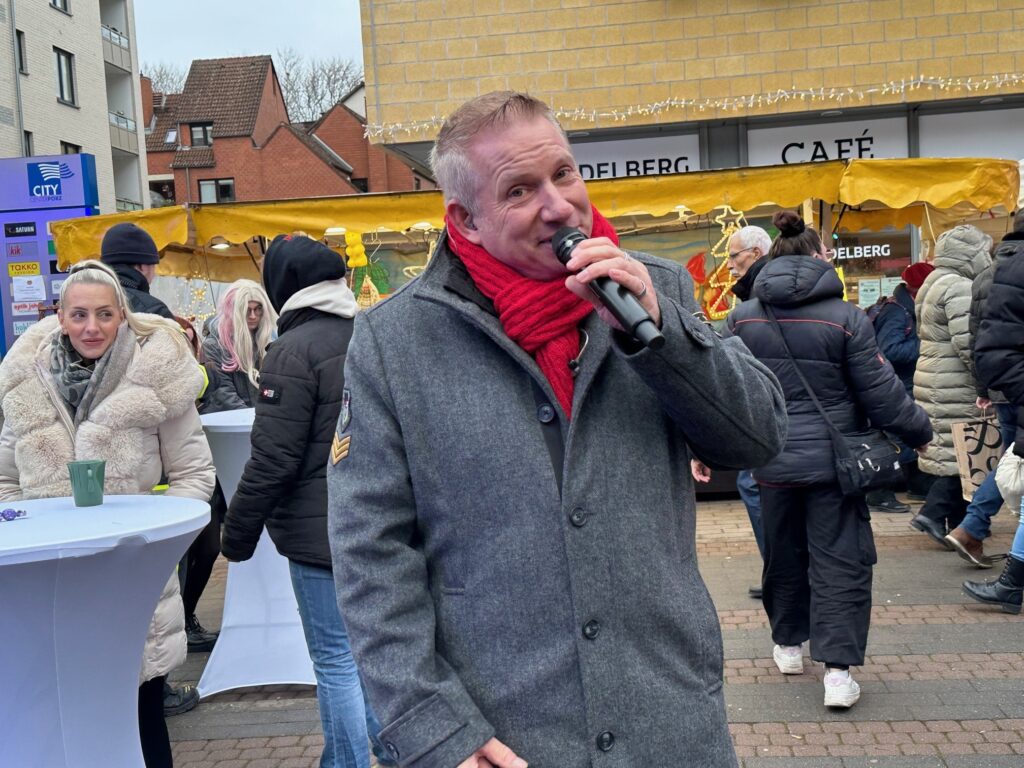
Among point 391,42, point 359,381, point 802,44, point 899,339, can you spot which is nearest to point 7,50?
point 391,42

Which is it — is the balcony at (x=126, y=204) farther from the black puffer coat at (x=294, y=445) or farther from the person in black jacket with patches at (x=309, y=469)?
the black puffer coat at (x=294, y=445)

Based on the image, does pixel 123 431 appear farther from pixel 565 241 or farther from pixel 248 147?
pixel 248 147

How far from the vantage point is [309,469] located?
369 cm

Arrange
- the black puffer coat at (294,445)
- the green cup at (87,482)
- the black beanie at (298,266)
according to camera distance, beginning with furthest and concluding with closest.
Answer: the black beanie at (298,266) < the black puffer coat at (294,445) < the green cup at (87,482)

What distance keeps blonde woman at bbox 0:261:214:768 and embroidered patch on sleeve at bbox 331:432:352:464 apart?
1.99 meters

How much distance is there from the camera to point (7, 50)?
31.3 m

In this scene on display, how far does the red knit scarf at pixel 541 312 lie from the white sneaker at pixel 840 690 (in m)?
3.38

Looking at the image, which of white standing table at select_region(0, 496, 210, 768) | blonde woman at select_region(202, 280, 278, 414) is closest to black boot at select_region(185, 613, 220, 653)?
blonde woman at select_region(202, 280, 278, 414)

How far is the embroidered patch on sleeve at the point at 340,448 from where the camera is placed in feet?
6.06

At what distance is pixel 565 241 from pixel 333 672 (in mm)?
2463

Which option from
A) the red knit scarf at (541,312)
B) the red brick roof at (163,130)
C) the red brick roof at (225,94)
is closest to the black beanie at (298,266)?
the red knit scarf at (541,312)

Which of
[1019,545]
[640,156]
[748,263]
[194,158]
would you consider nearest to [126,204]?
[194,158]

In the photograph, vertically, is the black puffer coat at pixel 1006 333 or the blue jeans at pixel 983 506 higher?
the black puffer coat at pixel 1006 333

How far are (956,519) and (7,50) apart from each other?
31.2 meters
